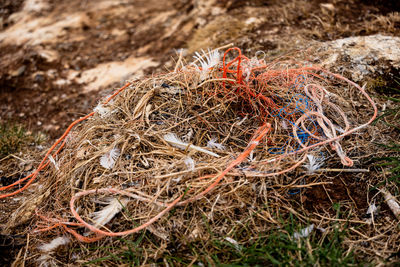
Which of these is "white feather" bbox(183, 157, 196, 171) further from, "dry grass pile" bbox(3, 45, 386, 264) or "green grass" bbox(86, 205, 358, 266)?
"green grass" bbox(86, 205, 358, 266)

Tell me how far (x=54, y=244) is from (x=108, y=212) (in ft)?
1.41

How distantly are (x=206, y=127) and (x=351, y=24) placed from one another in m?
2.81

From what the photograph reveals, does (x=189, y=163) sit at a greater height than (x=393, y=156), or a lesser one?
greater

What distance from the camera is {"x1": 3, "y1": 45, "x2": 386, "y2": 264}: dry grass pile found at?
6.27 ft

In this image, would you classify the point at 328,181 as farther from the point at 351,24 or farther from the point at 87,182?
the point at 351,24

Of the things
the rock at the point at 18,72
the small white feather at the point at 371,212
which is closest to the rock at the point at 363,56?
the small white feather at the point at 371,212

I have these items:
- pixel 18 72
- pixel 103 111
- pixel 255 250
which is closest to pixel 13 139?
pixel 103 111

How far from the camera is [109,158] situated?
2.14 metres

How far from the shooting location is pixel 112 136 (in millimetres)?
2330

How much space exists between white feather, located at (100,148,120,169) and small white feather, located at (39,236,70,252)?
541 mm

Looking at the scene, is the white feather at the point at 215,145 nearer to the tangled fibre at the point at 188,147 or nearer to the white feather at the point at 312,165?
the tangled fibre at the point at 188,147

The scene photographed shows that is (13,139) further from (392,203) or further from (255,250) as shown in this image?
(392,203)

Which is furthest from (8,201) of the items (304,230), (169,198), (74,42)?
(74,42)

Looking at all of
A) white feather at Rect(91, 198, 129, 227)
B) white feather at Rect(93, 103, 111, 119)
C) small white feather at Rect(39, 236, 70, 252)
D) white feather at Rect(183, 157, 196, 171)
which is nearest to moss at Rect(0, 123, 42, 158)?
white feather at Rect(93, 103, 111, 119)
